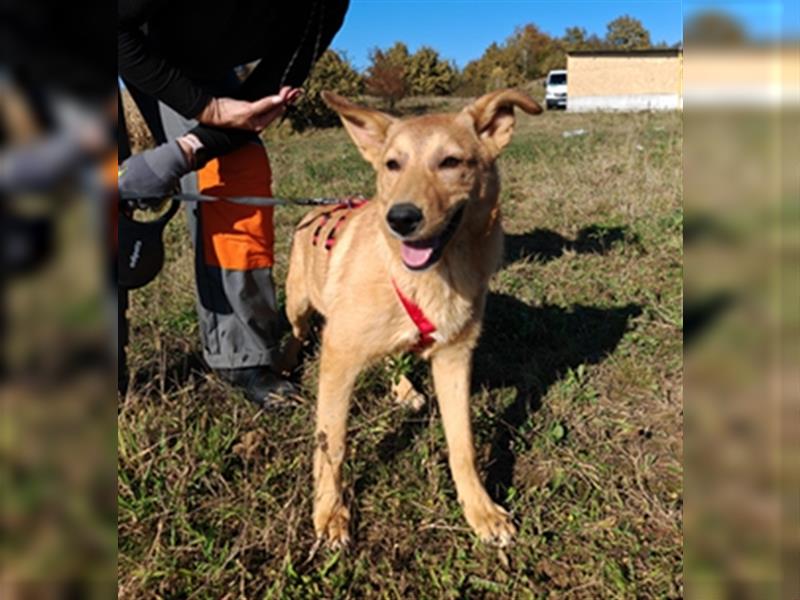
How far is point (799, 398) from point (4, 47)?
1.07m

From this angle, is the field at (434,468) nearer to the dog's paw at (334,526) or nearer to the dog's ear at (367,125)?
the dog's paw at (334,526)

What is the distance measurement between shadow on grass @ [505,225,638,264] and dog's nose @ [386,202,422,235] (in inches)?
131

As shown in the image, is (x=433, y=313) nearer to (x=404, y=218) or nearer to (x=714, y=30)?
(x=404, y=218)

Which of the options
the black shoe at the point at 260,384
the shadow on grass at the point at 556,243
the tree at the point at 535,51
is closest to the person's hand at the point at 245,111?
the black shoe at the point at 260,384

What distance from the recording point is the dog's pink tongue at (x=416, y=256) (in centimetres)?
259

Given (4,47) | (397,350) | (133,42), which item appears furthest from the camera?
(397,350)

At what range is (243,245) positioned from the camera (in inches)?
133

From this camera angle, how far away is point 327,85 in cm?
2614

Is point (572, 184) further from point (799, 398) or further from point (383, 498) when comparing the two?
point (799, 398)

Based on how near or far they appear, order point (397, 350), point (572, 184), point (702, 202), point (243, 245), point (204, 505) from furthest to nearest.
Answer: point (572, 184), point (243, 245), point (397, 350), point (204, 505), point (702, 202)

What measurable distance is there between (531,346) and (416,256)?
1.88 meters

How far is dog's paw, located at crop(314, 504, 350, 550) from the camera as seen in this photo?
2.40 meters

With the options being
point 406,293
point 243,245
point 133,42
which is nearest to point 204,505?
point 406,293

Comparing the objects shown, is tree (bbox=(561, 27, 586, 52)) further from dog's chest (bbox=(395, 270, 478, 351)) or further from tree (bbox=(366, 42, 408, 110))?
dog's chest (bbox=(395, 270, 478, 351))
